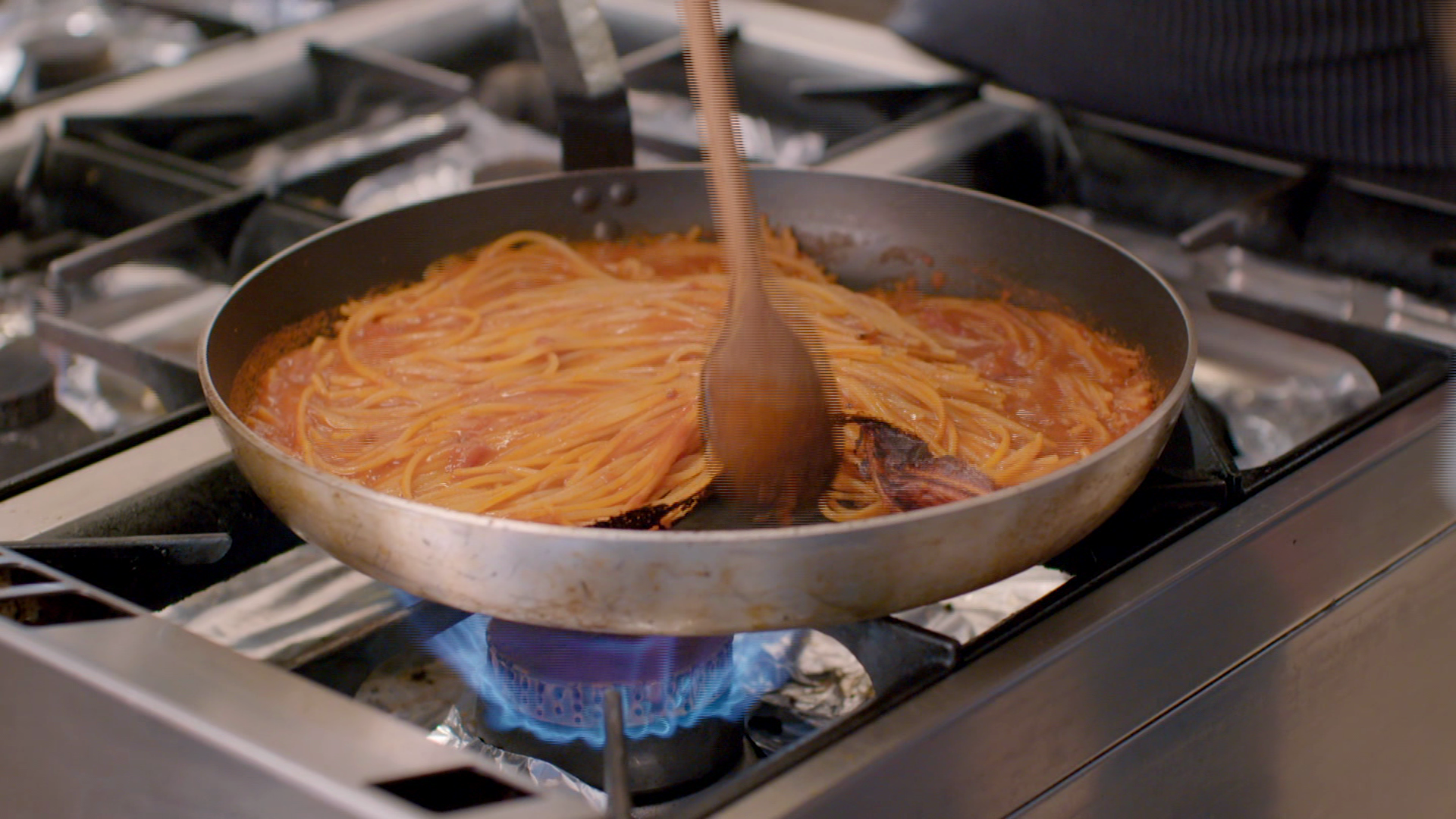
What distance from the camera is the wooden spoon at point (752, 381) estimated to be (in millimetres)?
1044

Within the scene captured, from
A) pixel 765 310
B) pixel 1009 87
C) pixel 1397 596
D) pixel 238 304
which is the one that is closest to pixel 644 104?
pixel 1009 87

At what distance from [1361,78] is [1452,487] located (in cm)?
76

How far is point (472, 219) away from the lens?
157 centimetres

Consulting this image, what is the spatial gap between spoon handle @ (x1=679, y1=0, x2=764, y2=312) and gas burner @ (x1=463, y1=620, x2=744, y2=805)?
32cm

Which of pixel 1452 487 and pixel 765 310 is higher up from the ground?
pixel 765 310

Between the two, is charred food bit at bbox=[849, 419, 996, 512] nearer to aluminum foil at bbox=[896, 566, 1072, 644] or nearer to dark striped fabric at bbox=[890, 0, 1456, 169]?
aluminum foil at bbox=[896, 566, 1072, 644]

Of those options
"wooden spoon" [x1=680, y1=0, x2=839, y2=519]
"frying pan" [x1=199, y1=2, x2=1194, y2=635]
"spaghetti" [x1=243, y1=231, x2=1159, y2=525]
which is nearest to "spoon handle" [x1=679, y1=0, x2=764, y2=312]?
"wooden spoon" [x1=680, y1=0, x2=839, y2=519]

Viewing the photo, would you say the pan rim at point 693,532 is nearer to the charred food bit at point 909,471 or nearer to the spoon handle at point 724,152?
the charred food bit at point 909,471

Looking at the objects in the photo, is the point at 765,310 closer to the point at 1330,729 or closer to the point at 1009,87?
the point at 1330,729

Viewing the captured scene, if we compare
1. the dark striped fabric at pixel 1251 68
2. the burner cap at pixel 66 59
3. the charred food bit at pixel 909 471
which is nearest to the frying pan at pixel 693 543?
the charred food bit at pixel 909 471

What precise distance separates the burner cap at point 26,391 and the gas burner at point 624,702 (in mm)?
740

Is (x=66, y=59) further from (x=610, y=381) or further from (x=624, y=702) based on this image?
(x=624, y=702)

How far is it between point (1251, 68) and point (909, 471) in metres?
1.15

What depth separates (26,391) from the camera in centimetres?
150
